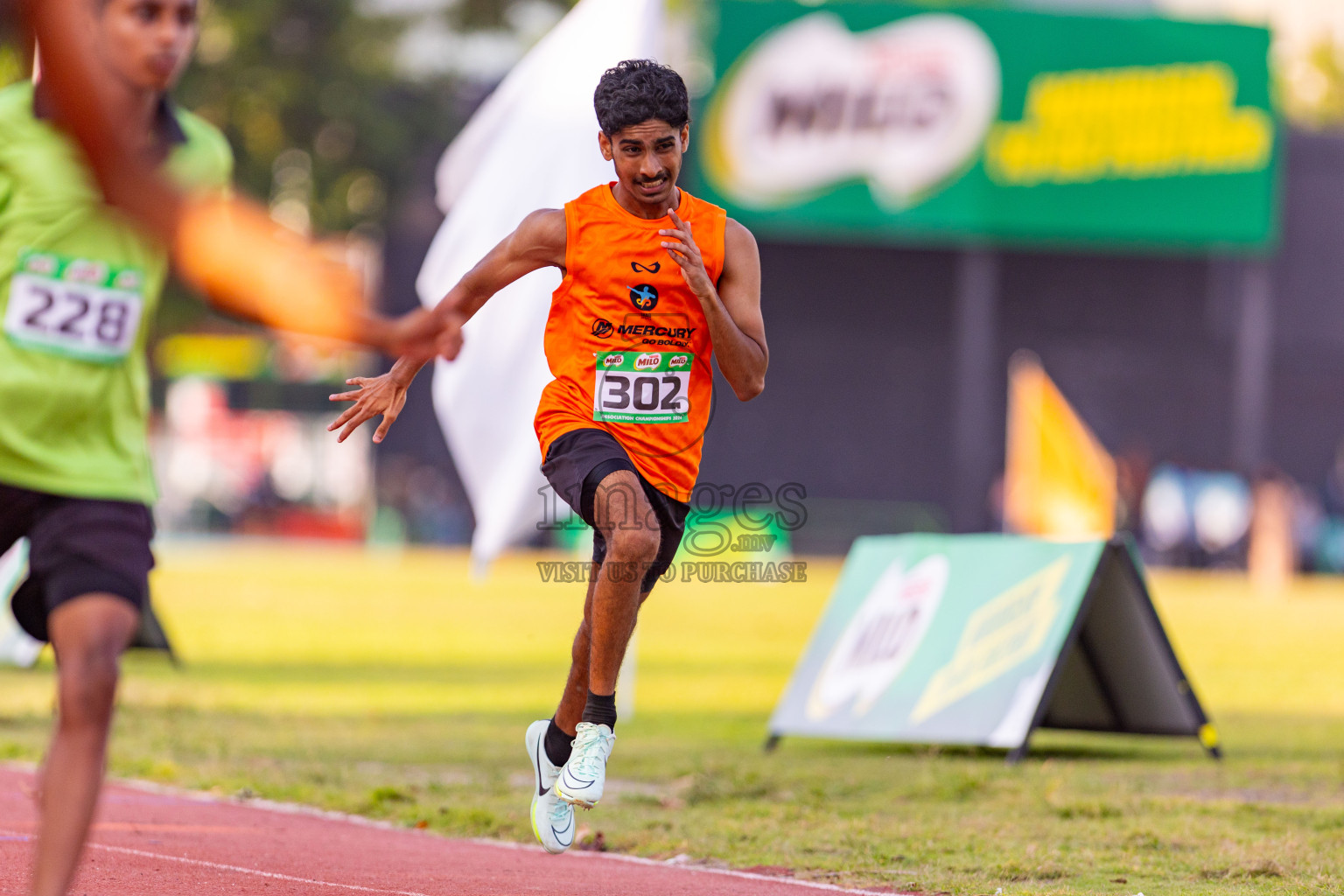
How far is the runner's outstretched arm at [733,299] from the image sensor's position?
5.90 metres

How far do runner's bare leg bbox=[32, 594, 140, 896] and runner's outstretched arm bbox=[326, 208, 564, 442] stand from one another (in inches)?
50.4

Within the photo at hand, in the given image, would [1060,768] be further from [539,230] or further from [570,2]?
[570,2]

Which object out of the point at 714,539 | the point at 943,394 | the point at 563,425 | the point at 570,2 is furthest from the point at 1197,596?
the point at 563,425

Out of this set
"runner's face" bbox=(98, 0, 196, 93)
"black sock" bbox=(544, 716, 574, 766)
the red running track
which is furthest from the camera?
"black sock" bbox=(544, 716, 574, 766)

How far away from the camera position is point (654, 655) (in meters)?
18.0

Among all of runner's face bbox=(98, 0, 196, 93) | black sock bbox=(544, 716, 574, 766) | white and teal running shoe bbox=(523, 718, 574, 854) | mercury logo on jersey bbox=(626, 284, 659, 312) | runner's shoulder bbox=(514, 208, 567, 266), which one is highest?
runner's face bbox=(98, 0, 196, 93)

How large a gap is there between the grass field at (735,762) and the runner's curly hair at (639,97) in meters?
2.73

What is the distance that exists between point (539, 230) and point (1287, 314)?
38524mm

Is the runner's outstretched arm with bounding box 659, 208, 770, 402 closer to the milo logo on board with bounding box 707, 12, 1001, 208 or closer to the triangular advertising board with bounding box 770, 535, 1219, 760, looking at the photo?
the triangular advertising board with bounding box 770, 535, 1219, 760

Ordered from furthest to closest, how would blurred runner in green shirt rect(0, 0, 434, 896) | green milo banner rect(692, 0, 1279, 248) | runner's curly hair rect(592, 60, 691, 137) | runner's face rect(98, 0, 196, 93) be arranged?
1. green milo banner rect(692, 0, 1279, 248)
2. runner's curly hair rect(592, 60, 691, 137)
3. blurred runner in green shirt rect(0, 0, 434, 896)
4. runner's face rect(98, 0, 196, 93)

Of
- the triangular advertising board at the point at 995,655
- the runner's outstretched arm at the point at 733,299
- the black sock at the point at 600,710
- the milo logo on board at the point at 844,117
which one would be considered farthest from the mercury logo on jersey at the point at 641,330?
the milo logo on board at the point at 844,117

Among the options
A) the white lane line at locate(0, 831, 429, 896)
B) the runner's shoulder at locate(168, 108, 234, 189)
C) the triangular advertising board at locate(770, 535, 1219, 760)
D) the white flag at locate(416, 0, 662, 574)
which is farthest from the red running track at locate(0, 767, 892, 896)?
the white flag at locate(416, 0, 662, 574)

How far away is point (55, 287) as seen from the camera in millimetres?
4383

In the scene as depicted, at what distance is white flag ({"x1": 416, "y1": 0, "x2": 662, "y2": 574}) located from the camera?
39.6 ft
